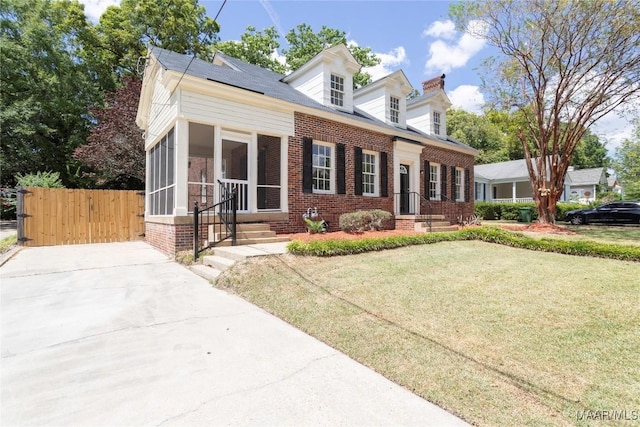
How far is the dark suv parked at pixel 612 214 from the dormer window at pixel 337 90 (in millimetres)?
16722

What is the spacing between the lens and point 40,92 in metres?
17.9

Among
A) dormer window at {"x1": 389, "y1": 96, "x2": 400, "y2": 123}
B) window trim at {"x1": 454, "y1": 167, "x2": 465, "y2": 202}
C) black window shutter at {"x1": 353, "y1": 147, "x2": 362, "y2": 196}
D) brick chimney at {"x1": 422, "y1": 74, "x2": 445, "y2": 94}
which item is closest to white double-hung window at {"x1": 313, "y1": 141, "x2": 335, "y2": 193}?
black window shutter at {"x1": 353, "y1": 147, "x2": 362, "y2": 196}

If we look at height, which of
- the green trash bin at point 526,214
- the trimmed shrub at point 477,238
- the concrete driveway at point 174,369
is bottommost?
the concrete driveway at point 174,369

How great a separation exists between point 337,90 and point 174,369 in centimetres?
1122

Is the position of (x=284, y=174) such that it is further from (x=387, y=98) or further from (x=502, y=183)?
(x=502, y=183)

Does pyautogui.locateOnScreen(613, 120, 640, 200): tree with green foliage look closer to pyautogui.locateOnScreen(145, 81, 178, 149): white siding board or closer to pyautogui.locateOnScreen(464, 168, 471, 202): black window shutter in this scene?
pyautogui.locateOnScreen(464, 168, 471, 202): black window shutter

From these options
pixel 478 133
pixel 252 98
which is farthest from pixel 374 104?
pixel 478 133

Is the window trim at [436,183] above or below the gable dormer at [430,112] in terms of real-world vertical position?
A: below

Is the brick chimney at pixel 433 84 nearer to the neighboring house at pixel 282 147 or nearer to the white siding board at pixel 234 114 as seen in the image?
the neighboring house at pixel 282 147

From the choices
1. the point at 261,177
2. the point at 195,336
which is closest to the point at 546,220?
the point at 261,177

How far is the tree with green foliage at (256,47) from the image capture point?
955 inches

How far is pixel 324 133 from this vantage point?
10.5 metres

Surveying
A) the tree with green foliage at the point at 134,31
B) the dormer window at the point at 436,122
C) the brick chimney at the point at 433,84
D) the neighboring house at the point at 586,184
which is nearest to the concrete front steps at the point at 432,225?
the dormer window at the point at 436,122

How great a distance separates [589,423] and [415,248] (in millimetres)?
6023
